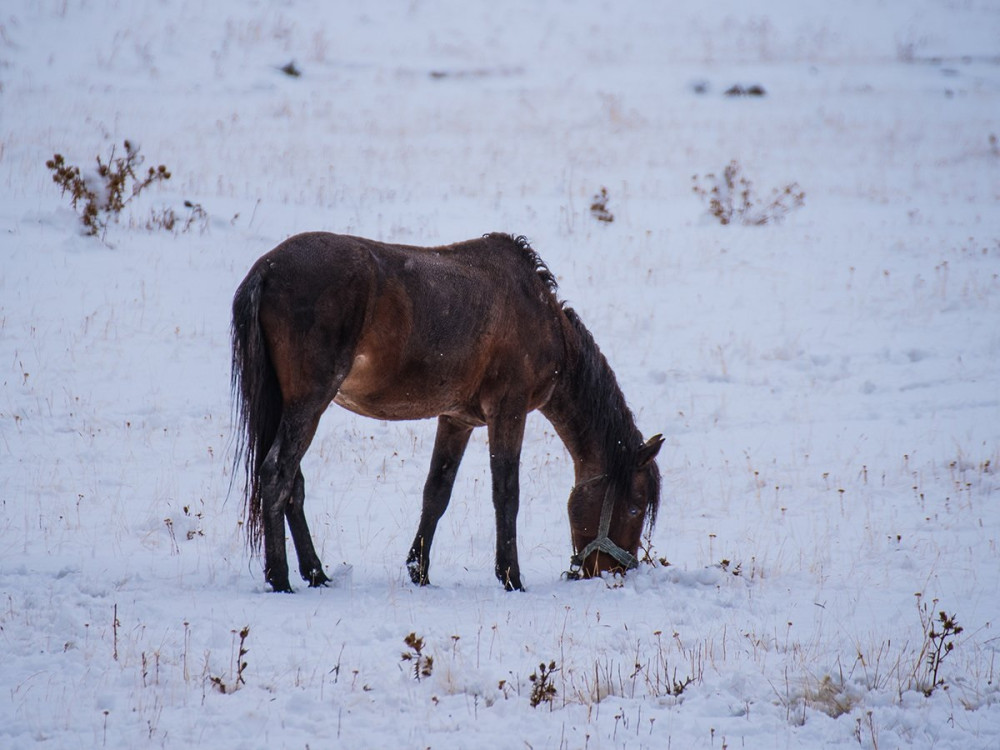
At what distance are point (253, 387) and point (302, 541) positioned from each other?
1.01 m

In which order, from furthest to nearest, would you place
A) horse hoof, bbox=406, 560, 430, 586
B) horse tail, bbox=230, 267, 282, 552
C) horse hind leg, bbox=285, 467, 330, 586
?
horse hoof, bbox=406, 560, 430, 586, horse hind leg, bbox=285, 467, 330, 586, horse tail, bbox=230, 267, 282, 552

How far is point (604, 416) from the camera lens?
6434 millimetres

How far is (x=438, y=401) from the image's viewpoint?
5836 mm

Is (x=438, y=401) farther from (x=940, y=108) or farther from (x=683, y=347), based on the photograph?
(x=940, y=108)

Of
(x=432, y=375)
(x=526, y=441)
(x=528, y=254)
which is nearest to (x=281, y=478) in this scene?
(x=432, y=375)

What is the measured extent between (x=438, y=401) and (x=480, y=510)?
2.09 meters

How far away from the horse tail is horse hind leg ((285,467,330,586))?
0.23m

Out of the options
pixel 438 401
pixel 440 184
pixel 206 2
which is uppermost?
pixel 206 2

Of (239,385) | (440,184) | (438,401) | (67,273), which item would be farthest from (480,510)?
(440,184)

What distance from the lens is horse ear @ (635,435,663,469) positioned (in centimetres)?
623

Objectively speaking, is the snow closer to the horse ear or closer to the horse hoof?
the horse hoof

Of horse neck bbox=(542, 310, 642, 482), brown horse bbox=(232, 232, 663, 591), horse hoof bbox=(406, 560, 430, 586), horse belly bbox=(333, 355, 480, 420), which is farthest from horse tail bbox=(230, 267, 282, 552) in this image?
horse neck bbox=(542, 310, 642, 482)

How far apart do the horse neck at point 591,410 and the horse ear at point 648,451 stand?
3.7 inches

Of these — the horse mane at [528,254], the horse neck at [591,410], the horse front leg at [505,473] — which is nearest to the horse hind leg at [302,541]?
the horse front leg at [505,473]
